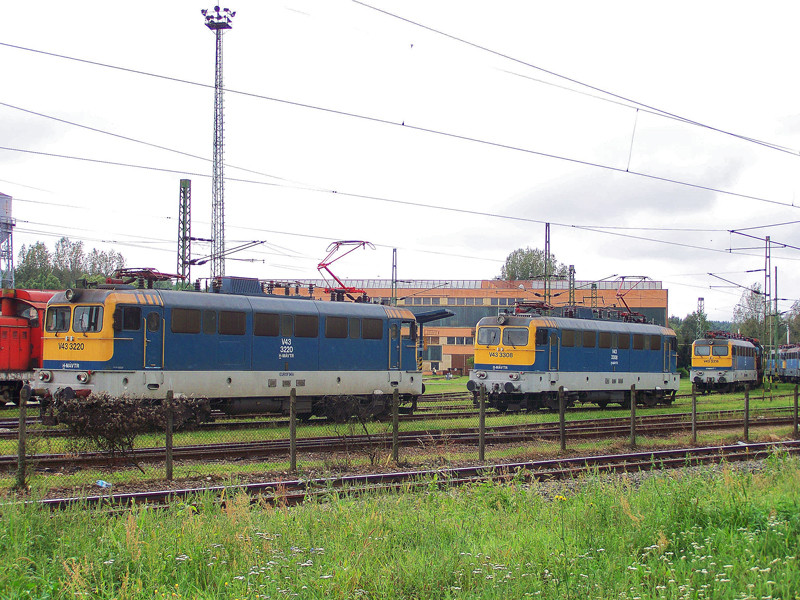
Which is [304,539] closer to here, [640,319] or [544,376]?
[544,376]

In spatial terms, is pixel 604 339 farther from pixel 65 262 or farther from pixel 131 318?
pixel 65 262

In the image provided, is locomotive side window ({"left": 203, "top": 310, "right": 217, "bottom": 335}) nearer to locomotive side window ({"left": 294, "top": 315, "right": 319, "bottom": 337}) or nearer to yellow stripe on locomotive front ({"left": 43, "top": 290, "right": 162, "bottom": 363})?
yellow stripe on locomotive front ({"left": 43, "top": 290, "right": 162, "bottom": 363})

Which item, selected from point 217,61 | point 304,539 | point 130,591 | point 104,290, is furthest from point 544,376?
point 130,591

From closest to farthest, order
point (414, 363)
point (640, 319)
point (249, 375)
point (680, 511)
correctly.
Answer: point (680, 511), point (249, 375), point (414, 363), point (640, 319)

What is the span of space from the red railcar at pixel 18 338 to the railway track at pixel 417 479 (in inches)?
617

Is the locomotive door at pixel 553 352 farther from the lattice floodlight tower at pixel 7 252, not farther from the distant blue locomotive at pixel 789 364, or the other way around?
the distant blue locomotive at pixel 789 364

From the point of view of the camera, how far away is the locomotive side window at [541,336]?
87.2 ft

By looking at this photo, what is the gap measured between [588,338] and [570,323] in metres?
1.23

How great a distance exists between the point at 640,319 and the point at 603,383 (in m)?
5.76

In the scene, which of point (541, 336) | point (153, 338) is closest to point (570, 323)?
point (541, 336)

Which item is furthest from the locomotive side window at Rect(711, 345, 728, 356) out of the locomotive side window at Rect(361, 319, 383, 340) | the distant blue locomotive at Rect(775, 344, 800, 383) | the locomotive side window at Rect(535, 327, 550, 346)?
the locomotive side window at Rect(361, 319, 383, 340)

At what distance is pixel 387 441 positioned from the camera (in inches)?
664

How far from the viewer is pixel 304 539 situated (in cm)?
767

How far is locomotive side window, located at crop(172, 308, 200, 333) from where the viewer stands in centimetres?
1927
